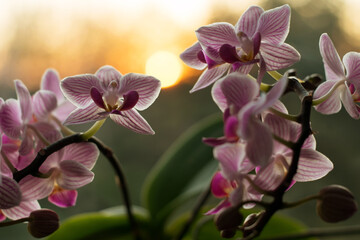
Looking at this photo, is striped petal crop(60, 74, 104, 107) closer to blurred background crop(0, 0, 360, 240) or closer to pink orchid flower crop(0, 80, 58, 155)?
pink orchid flower crop(0, 80, 58, 155)

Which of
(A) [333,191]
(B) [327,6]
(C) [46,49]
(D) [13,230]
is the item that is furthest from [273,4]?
(A) [333,191]

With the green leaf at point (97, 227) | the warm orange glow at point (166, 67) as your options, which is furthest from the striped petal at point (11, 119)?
the warm orange glow at point (166, 67)

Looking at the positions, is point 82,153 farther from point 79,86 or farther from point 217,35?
point 217,35

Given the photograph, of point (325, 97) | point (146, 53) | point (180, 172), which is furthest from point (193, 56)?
point (146, 53)

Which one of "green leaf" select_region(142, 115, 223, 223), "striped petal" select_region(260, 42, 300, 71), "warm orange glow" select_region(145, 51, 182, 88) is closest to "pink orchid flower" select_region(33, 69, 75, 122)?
"striped petal" select_region(260, 42, 300, 71)

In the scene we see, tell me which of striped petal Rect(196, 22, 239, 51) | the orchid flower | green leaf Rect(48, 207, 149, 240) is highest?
striped petal Rect(196, 22, 239, 51)

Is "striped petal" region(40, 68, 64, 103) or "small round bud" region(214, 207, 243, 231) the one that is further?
"striped petal" region(40, 68, 64, 103)

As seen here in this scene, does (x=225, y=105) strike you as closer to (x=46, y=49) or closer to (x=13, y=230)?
(x=13, y=230)
